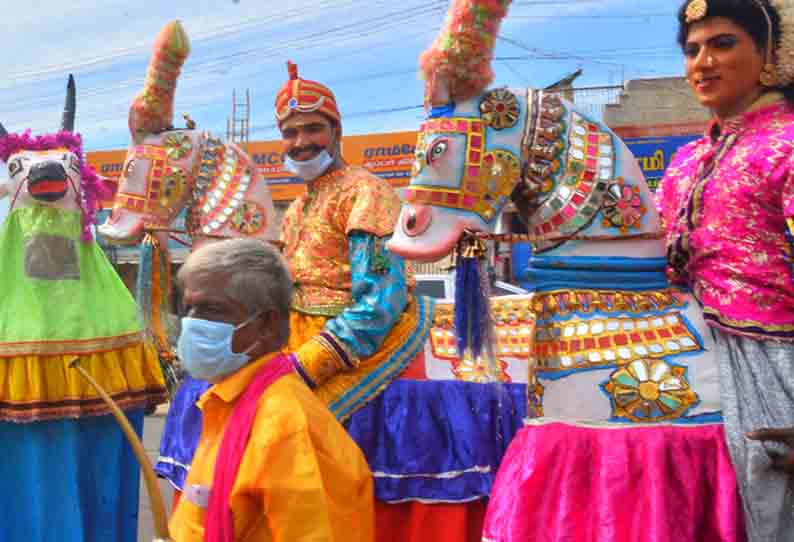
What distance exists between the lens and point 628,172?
2.51 meters

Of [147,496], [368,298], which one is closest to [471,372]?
[368,298]

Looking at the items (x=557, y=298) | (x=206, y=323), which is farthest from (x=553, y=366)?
(x=206, y=323)

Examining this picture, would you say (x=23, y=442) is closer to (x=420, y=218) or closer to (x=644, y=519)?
(x=420, y=218)

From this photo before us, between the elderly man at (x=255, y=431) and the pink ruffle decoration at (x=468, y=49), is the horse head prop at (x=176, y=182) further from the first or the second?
the elderly man at (x=255, y=431)

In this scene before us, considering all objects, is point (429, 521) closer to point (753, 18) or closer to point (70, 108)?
point (753, 18)

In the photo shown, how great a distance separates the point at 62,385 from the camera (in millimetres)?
4039

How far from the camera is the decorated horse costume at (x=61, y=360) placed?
401cm

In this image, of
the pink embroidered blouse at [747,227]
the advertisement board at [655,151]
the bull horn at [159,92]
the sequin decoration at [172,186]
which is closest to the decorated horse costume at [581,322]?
the pink embroidered blouse at [747,227]

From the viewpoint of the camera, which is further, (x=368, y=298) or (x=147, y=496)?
(x=147, y=496)

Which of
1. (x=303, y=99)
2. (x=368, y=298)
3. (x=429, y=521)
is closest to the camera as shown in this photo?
(x=368, y=298)

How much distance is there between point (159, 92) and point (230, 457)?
282cm

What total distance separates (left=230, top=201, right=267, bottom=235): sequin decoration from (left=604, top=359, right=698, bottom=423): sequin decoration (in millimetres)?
2306

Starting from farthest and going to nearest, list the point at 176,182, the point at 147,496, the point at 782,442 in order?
the point at 147,496 < the point at 176,182 < the point at 782,442

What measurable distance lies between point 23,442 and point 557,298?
2940 mm
